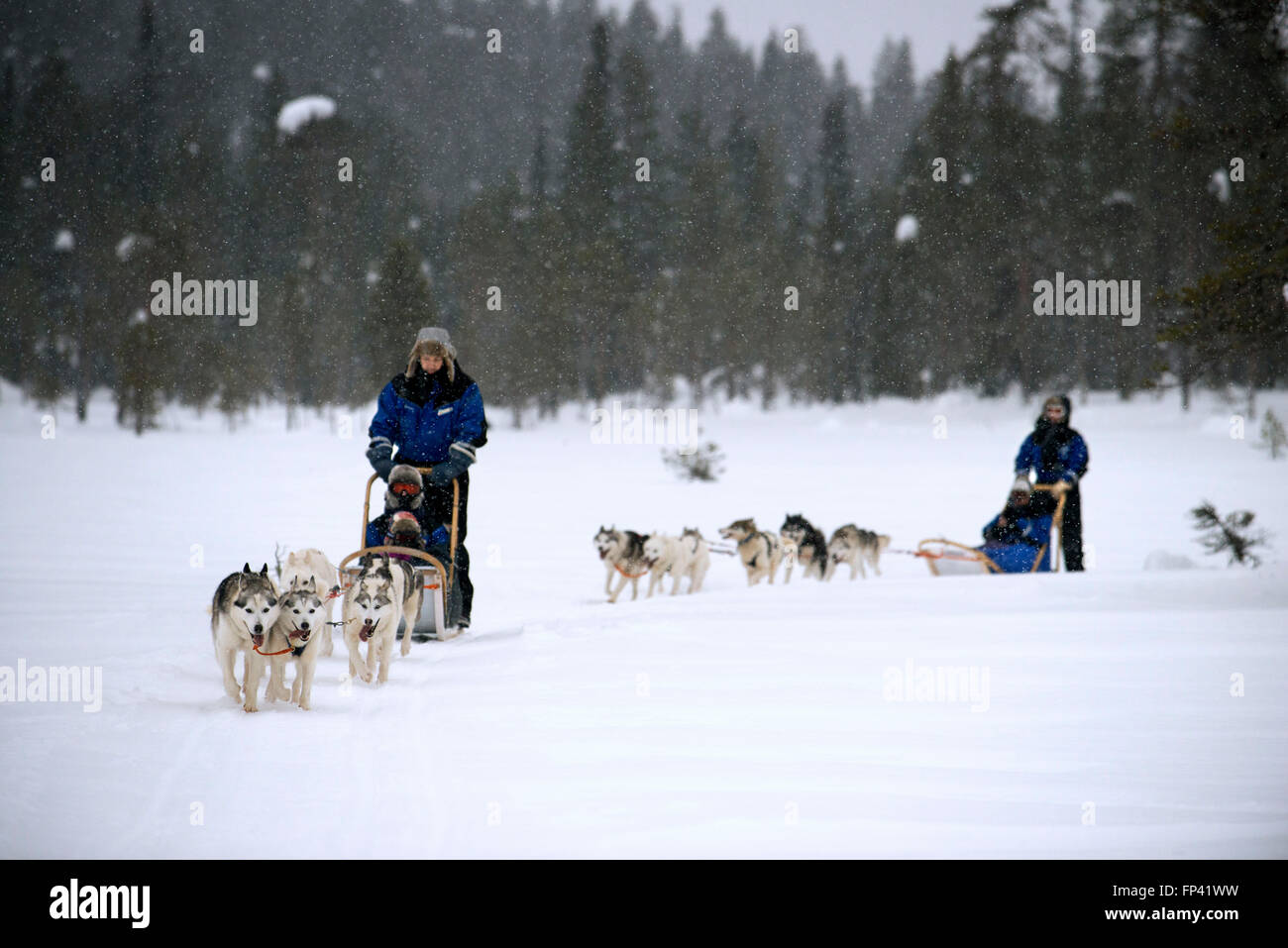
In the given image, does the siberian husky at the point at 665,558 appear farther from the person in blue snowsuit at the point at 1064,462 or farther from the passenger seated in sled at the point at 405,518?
the person in blue snowsuit at the point at 1064,462

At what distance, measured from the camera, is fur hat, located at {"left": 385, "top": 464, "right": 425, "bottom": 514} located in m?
5.21

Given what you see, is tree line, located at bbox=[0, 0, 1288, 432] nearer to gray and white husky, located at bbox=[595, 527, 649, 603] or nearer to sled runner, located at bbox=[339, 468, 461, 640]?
gray and white husky, located at bbox=[595, 527, 649, 603]

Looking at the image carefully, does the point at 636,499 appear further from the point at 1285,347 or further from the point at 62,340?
the point at 62,340

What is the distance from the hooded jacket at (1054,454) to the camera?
7.92 metres

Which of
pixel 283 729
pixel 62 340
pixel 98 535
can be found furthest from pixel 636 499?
pixel 62 340

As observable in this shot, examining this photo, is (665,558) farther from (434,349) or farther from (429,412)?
(434,349)

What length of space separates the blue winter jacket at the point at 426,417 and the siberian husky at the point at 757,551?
3.65 m

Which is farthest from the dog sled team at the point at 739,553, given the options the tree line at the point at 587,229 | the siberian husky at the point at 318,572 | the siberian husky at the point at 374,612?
the tree line at the point at 587,229

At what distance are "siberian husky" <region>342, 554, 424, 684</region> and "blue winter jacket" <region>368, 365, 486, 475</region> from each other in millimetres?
996

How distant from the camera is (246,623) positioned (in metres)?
3.67

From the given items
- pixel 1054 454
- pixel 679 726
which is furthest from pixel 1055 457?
pixel 679 726

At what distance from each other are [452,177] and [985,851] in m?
48.8

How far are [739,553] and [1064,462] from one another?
2.92m

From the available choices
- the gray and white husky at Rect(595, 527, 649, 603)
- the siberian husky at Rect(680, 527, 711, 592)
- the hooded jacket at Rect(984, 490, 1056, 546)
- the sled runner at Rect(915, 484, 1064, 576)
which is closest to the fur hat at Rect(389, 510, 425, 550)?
the gray and white husky at Rect(595, 527, 649, 603)
